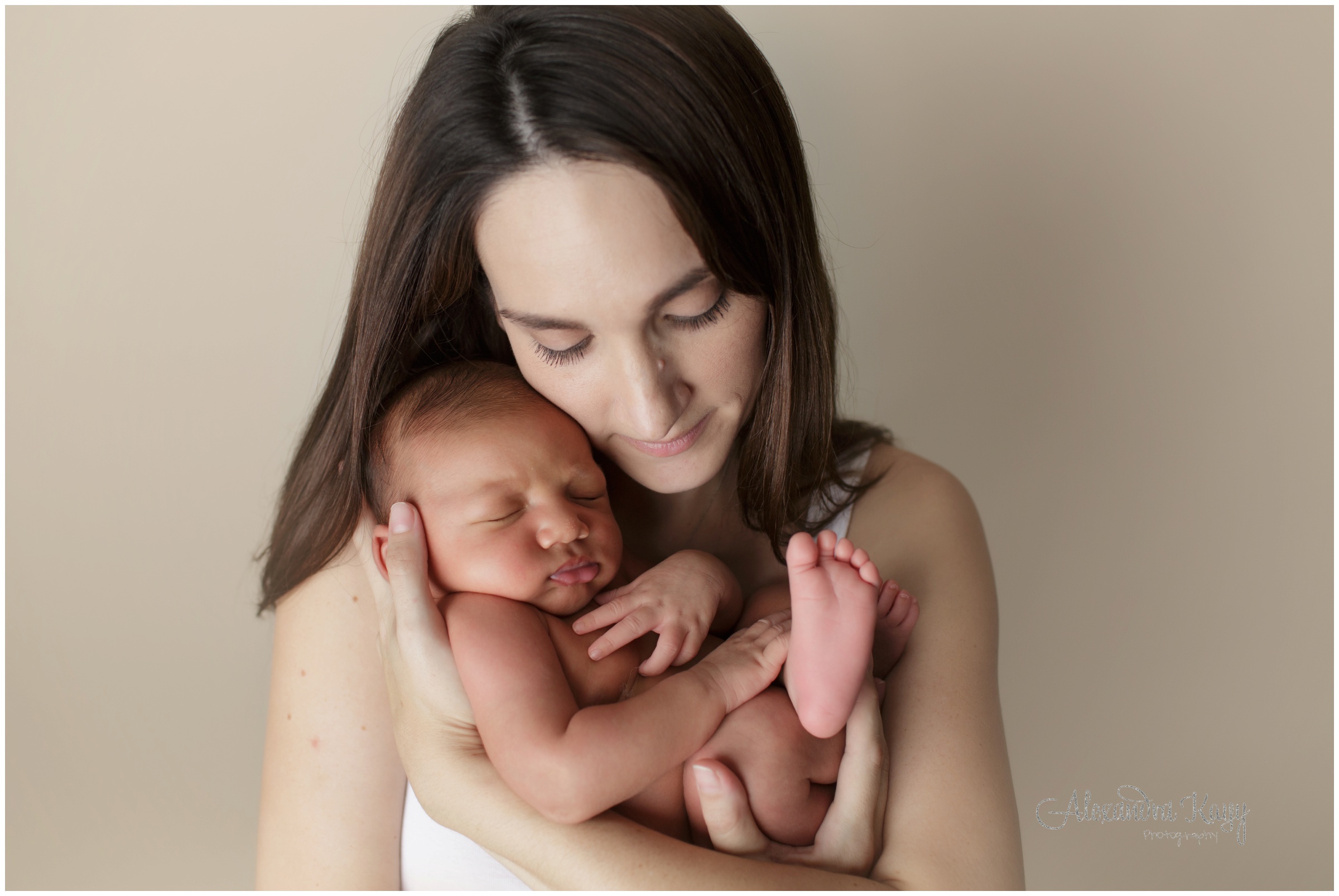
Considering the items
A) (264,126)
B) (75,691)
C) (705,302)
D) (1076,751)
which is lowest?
(1076,751)

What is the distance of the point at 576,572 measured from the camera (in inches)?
56.3

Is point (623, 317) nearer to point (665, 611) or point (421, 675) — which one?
point (665, 611)

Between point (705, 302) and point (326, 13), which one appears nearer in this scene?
point (705, 302)

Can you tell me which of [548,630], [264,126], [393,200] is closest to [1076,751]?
[548,630]

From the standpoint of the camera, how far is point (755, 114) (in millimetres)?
1315

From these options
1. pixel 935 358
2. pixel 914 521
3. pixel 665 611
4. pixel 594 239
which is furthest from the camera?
pixel 935 358

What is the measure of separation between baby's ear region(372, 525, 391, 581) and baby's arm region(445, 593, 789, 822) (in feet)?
0.52

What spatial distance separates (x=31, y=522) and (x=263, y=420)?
2.07ft

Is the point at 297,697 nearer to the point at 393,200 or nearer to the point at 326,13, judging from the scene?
the point at 393,200

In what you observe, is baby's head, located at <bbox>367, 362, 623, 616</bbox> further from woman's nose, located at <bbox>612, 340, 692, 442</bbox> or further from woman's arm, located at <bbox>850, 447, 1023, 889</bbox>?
woman's arm, located at <bbox>850, 447, 1023, 889</bbox>

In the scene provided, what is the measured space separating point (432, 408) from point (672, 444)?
0.38m

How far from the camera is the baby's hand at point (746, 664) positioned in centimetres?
133
